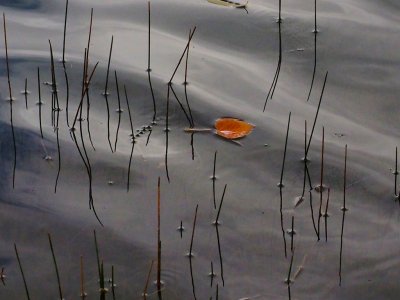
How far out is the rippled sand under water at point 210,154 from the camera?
2.39 m

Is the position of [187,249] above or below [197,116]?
below

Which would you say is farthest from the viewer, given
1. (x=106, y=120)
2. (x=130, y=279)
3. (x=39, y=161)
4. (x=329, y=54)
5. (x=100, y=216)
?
(x=329, y=54)

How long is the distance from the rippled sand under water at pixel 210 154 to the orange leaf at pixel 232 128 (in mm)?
32

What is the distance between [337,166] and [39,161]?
1015mm

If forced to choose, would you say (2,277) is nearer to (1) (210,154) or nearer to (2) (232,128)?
(1) (210,154)

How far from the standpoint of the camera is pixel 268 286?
92.1 inches

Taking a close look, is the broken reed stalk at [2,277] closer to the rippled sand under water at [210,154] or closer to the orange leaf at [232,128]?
the rippled sand under water at [210,154]

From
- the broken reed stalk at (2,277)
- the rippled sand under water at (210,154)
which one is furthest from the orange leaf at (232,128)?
the broken reed stalk at (2,277)

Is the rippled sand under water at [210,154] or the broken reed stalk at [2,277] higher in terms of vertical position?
the rippled sand under water at [210,154]

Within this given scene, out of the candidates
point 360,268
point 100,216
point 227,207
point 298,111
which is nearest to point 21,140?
point 100,216

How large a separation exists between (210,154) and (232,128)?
0.65 feet

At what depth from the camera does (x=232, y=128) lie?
10.0 ft

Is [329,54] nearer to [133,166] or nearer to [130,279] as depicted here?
[133,166]

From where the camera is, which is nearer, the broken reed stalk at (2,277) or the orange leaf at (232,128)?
the broken reed stalk at (2,277)
